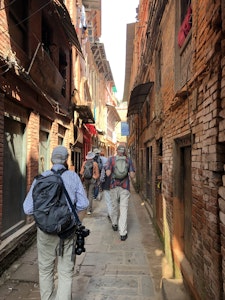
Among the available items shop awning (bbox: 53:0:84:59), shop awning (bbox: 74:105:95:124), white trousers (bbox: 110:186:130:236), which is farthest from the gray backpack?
shop awning (bbox: 74:105:95:124)

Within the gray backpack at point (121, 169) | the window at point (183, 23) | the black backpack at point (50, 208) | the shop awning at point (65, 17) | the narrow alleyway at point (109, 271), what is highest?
the shop awning at point (65, 17)

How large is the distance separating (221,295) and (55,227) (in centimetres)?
158

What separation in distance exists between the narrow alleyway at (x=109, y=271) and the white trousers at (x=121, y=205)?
0.96 feet

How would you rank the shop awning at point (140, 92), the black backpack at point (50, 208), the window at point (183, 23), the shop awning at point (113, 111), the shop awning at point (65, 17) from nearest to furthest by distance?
the black backpack at point (50, 208) < the window at point (183, 23) < the shop awning at point (65, 17) < the shop awning at point (140, 92) < the shop awning at point (113, 111)

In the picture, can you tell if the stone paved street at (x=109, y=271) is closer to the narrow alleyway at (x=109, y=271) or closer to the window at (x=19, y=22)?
the narrow alleyway at (x=109, y=271)

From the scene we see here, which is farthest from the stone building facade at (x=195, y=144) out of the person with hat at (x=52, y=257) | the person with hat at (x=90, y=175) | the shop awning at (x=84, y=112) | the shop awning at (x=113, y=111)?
the shop awning at (x=113, y=111)

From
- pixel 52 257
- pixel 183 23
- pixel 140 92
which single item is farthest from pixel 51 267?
pixel 140 92

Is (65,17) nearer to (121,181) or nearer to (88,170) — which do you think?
(121,181)

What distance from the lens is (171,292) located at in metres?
3.64

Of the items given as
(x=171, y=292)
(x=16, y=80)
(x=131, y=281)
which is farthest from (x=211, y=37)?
(x=16, y=80)

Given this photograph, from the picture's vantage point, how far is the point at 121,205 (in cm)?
634

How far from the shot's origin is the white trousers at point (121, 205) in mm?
6203

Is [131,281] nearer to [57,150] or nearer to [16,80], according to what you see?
[57,150]

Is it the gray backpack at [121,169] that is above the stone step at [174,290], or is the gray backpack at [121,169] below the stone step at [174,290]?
above
